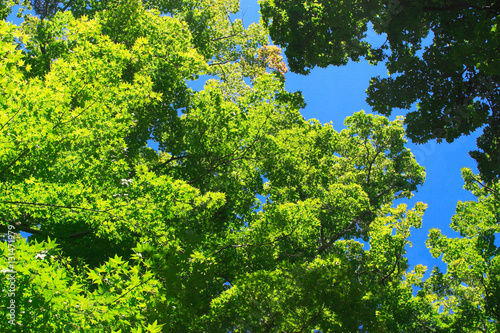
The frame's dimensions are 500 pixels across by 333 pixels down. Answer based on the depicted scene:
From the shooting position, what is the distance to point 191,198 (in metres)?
9.48

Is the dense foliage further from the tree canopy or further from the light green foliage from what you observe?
the tree canopy

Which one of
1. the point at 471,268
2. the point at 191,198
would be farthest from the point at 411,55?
the point at 471,268

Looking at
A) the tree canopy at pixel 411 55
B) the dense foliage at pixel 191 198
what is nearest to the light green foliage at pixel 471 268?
the dense foliage at pixel 191 198

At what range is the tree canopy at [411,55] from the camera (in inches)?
352

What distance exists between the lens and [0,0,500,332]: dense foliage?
540cm

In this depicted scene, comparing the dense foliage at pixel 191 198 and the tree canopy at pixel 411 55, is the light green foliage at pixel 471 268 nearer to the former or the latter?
the dense foliage at pixel 191 198

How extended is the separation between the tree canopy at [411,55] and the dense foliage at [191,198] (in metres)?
1.92

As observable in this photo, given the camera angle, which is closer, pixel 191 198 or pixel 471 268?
pixel 191 198

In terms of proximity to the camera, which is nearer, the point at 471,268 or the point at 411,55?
the point at 411,55

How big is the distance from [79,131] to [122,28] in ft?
28.0

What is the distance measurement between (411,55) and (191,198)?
751 centimetres

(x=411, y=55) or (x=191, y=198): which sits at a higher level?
(x=411, y=55)

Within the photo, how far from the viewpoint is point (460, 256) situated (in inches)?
623

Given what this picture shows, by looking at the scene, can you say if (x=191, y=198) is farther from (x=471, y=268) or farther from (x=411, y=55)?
(x=471, y=268)
